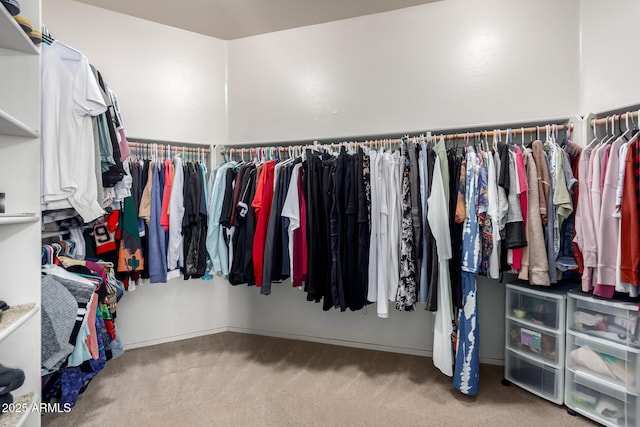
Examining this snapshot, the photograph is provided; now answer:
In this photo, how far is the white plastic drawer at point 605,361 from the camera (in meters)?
1.53

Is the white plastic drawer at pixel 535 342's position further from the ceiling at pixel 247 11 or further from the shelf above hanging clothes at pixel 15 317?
the shelf above hanging clothes at pixel 15 317

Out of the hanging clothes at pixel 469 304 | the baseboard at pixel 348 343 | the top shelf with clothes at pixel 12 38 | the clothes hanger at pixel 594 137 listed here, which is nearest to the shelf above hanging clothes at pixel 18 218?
the top shelf with clothes at pixel 12 38

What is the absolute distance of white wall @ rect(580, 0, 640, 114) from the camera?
1771 millimetres

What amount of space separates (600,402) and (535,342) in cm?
37

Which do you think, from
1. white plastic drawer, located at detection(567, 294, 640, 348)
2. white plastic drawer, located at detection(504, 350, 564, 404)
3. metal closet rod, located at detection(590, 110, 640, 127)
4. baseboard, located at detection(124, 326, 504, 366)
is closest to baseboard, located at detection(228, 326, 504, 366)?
baseboard, located at detection(124, 326, 504, 366)

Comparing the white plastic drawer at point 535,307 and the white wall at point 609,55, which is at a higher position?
the white wall at point 609,55

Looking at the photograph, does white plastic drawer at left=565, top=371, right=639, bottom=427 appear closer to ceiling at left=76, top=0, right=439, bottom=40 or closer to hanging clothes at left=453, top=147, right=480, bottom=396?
hanging clothes at left=453, top=147, right=480, bottom=396

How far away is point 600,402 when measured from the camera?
5.44ft

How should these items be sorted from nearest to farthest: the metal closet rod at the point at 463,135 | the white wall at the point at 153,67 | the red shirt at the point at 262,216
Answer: the metal closet rod at the point at 463,135, the red shirt at the point at 262,216, the white wall at the point at 153,67

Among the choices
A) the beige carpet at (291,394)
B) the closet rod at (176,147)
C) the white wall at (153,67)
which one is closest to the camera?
the beige carpet at (291,394)

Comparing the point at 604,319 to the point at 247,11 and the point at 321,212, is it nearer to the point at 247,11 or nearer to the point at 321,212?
the point at 321,212

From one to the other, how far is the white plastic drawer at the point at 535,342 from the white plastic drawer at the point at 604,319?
4.9 inches

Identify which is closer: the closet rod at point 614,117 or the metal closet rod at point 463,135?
the closet rod at point 614,117

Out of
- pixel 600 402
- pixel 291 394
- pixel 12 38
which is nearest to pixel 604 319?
pixel 600 402
